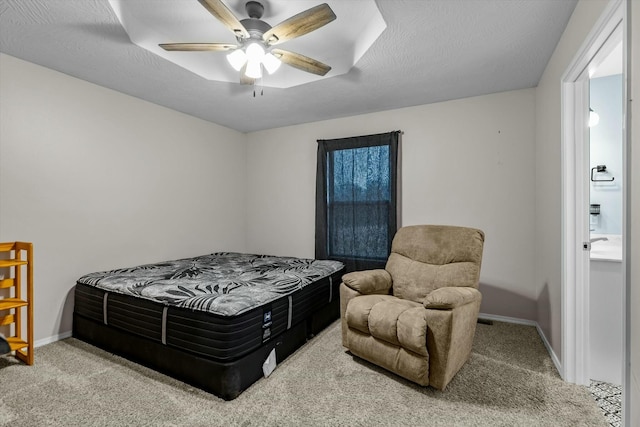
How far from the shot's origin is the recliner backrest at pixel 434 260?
2.37m

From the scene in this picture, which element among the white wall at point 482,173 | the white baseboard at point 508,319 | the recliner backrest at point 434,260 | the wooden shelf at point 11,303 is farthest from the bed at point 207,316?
the white baseboard at point 508,319

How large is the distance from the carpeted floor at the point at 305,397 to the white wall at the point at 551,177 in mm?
438

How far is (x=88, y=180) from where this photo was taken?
9.18 ft

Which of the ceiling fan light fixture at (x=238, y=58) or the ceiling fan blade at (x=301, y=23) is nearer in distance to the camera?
the ceiling fan blade at (x=301, y=23)

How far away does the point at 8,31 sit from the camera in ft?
6.61

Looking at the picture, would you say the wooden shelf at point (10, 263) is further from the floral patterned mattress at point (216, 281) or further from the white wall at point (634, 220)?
the white wall at point (634, 220)

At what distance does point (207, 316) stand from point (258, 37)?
1823 millimetres

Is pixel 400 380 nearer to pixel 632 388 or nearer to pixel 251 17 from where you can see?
pixel 632 388

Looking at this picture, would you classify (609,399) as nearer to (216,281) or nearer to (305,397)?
(305,397)

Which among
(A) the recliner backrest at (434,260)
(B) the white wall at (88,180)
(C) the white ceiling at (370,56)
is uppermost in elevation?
(C) the white ceiling at (370,56)

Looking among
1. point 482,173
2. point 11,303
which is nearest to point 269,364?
point 11,303

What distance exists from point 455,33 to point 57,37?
9.09ft

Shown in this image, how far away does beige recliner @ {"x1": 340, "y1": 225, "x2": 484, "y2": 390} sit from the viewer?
1812 millimetres

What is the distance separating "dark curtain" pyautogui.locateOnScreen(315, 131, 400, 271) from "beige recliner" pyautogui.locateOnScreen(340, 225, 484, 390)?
0.72 m
